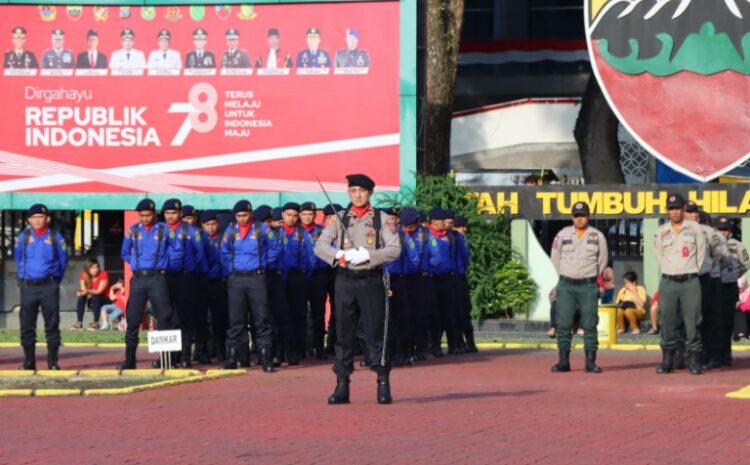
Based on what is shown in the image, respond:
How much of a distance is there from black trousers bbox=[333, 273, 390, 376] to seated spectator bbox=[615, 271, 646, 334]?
14.1 metres

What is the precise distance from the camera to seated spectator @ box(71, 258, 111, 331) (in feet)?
104

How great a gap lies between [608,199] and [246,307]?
38.2ft

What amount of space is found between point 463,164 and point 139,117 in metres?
15.6

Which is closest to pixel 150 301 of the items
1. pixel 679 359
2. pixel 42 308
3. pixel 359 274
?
pixel 42 308

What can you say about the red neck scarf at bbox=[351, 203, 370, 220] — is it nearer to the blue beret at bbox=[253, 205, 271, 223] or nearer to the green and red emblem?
the blue beret at bbox=[253, 205, 271, 223]

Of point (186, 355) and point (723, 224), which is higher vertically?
point (723, 224)

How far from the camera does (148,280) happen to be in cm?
2084

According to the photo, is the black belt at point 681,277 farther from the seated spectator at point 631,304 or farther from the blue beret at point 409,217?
the seated spectator at point 631,304

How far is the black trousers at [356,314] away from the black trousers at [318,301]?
6596mm

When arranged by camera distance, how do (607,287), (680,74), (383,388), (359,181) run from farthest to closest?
(607,287) < (680,74) < (383,388) < (359,181)

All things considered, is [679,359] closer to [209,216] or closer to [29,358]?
[209,216]

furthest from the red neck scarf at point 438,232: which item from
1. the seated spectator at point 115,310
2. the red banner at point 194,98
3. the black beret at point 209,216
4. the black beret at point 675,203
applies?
the seated spectator at point 115,310

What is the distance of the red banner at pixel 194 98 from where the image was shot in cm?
→ 2983

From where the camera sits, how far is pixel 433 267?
2386 cm
